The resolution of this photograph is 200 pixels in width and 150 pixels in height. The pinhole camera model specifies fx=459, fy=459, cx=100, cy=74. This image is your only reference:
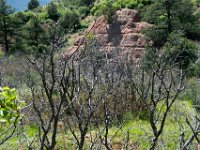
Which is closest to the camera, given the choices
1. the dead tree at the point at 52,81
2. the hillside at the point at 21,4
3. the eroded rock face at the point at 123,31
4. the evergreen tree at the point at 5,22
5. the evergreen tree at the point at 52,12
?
the dead tree at the point at 52,81

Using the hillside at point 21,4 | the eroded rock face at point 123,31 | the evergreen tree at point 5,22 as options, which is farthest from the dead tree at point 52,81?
the evergreen tree at point 5,22

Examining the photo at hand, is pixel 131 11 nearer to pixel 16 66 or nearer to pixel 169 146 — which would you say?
pixel 16 66

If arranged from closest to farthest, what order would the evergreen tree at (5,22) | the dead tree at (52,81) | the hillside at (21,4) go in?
the dead tree at (52,81) < the hillside at (21,4) < the evergreen tree at (5,22)

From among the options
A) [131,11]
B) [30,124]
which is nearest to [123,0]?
[131,11]

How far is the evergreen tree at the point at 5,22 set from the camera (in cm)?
3388

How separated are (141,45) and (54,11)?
1155 centimetres

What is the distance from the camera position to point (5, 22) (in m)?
34.4

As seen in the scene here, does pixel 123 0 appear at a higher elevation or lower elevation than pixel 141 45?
higher

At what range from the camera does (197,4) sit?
124 ft

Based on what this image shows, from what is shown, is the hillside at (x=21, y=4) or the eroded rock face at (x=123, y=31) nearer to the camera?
the hillside at (x=21, y=4)

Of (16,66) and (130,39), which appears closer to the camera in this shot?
(16,66)


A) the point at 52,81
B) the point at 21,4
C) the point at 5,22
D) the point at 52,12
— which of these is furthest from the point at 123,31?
the point at 52,81

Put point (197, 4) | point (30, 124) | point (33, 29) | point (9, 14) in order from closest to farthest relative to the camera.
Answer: point (30, 124), point (33, 29), point (9, 14), point (197, 4)

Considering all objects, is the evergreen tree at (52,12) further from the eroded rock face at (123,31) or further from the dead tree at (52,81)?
the dead tree at (52,81)
